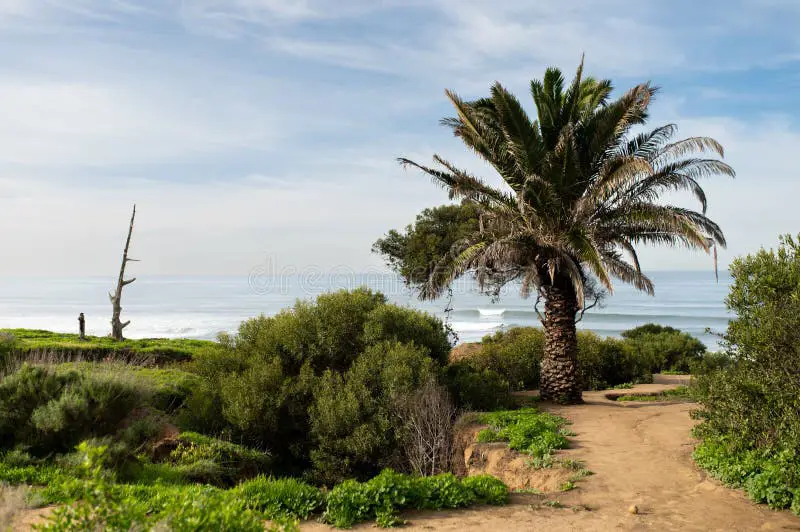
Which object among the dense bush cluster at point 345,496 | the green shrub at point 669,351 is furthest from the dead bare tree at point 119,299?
the green shrub at point 669,351

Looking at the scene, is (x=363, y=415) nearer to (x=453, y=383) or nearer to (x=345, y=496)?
(x=453, y=383)

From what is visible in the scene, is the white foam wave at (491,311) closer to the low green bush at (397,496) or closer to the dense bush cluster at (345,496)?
the low green bush at (397,496)

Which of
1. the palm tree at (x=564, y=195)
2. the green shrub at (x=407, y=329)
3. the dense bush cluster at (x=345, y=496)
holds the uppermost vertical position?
the palm tree at (x=564, y=195)

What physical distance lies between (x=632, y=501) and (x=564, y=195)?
28.5ft

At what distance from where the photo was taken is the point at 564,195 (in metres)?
15.0

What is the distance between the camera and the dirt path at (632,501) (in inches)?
282

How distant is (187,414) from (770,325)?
12360 millimetres

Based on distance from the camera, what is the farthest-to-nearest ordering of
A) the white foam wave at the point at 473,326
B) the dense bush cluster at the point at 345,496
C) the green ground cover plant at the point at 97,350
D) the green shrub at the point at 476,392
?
the white foam wave at the point at 473,326
the green ground cover plant at the point at 97,350
the green shrub at the point at 476,392
the dense bush cluster at the point at 345,496

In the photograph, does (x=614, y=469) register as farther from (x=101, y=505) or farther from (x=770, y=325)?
(x=101, y=505)

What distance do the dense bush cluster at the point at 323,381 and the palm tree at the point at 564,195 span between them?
206 cm

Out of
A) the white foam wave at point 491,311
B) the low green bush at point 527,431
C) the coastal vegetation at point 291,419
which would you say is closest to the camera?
the coastal vegetation at point 291,419

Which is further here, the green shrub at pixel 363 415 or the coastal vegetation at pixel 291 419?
the green shrub at pixel 363 415

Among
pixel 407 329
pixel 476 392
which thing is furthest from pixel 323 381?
pixel 476 392

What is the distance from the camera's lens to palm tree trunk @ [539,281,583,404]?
15.5 m
